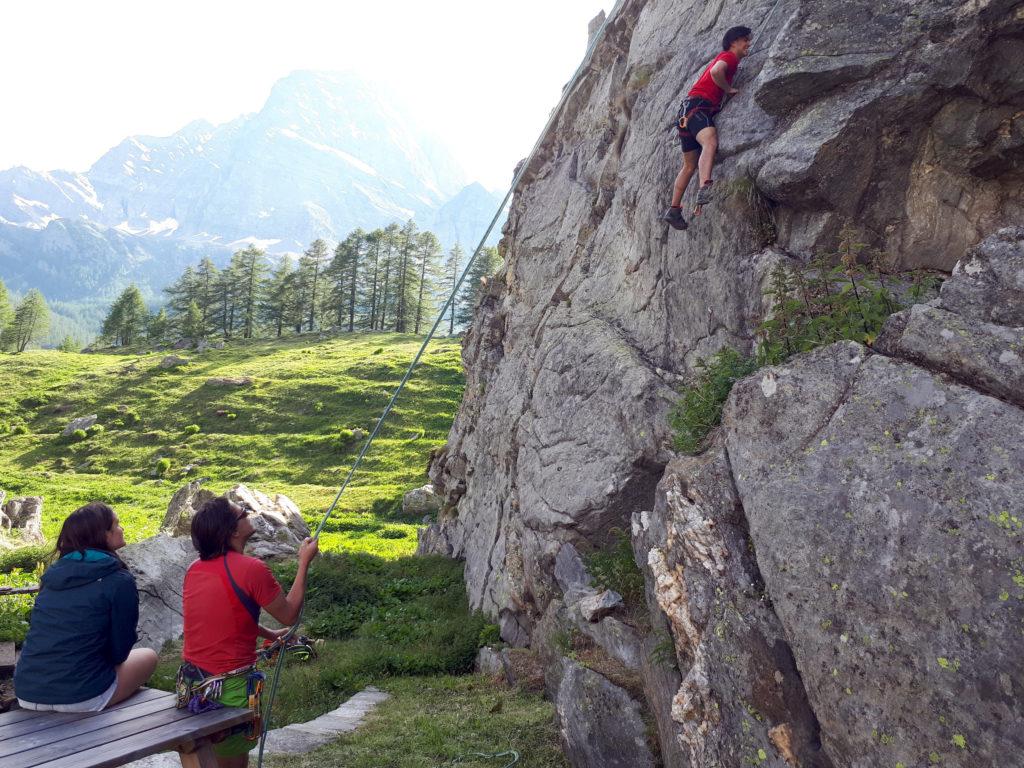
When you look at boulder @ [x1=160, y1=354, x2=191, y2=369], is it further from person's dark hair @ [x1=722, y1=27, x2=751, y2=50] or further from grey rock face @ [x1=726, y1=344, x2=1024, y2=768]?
grey rock face @ [x1=726, y1=344, x2=1024, y2=768]

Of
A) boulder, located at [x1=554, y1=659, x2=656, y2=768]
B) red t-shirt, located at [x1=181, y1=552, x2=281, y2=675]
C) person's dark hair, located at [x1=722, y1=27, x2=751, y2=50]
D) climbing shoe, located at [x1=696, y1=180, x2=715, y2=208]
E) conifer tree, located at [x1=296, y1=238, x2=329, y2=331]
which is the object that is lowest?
boulder, located at [x1=554, y1=659, x2=656, y2=768]

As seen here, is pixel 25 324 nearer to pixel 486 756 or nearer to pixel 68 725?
pixel 68 725

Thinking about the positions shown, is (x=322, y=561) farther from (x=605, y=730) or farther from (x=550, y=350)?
(x=605, y=730)

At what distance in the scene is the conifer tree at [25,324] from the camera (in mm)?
102312

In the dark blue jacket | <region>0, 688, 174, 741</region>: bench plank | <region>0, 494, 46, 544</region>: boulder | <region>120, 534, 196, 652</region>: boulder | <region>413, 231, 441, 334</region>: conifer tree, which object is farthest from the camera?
<region>413, 231, 441, 334</region>: conifer tree

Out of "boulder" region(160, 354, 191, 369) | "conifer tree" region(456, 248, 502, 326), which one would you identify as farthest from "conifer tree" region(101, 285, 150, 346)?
"conifer tree" region(456, 248, 502, 326)

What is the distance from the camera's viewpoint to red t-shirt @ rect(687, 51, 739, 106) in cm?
A: 1083

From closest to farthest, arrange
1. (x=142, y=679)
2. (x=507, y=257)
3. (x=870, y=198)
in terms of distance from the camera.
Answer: (x=142, y=679), (x=870, y=198), (x=507, y=257)

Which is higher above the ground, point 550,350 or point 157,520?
point 550,350

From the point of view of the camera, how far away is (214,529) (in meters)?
5.96

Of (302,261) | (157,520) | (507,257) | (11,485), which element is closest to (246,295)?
(302,261)

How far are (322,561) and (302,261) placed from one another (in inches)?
3478

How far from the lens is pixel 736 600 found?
5.94 metres

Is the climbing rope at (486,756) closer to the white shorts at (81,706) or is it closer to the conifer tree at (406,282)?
the white shorts at (81,706)
